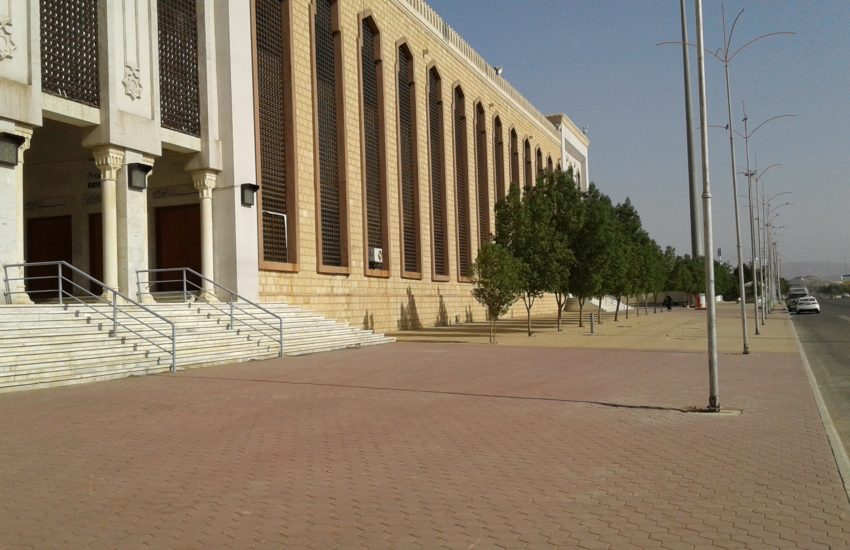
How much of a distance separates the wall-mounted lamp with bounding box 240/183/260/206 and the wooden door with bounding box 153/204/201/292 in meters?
1.65

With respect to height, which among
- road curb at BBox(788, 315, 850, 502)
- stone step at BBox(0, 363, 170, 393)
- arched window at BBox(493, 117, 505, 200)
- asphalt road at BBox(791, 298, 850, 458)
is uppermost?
arched window at BBox(493, 117, 505, 200)

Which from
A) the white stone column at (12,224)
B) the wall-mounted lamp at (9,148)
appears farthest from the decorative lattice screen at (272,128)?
the wall-mounted lamp at (9,148)

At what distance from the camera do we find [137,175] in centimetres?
2016

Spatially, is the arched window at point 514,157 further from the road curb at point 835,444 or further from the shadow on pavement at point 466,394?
the shadow on pavement at point 466,394

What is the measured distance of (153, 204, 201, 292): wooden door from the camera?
2414cm

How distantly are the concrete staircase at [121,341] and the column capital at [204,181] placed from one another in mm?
4014

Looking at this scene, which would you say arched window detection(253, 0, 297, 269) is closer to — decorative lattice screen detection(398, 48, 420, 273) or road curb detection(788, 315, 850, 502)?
decorative lattice screen detection(398, 48, 420, 273)

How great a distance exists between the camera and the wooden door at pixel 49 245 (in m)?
24.1

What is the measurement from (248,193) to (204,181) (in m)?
1.35

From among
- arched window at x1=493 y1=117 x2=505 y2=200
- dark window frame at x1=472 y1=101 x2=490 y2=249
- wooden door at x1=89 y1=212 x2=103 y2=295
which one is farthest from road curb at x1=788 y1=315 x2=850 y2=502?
arched window at x1=493 y1=117 x2=505 y2=200

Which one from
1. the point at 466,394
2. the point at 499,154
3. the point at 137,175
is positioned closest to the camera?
the point at 466,394

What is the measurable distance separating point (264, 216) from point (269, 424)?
16666 millimetres

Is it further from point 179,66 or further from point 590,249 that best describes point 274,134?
point 590,249

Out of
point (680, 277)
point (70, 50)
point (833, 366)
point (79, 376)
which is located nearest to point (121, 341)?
point (79, 376)
